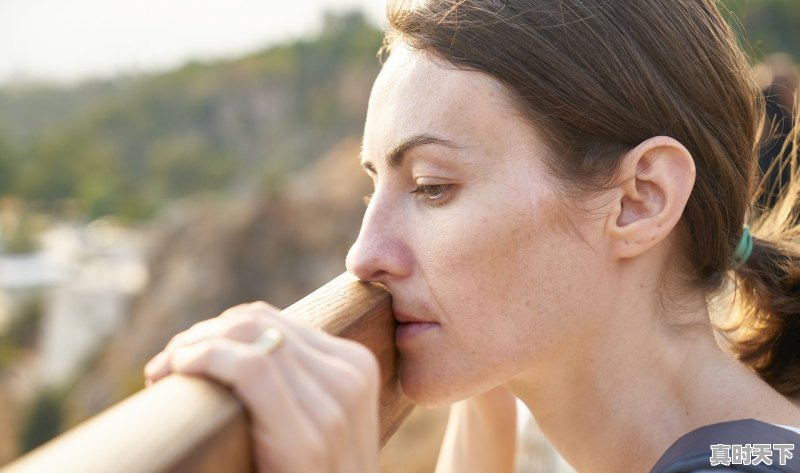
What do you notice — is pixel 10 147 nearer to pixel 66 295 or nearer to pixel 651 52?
pixel 66 295

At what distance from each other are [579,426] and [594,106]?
64 cm

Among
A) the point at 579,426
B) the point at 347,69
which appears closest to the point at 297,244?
the point at 579,426

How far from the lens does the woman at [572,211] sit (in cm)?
130

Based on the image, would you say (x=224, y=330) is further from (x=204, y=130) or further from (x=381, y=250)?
(x=204, y=130)

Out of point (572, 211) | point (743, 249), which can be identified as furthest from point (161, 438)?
point (743, 249)

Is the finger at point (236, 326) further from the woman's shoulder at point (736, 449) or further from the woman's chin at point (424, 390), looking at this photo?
the woman's shoulder at point (736, 449)

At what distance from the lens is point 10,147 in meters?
65.5

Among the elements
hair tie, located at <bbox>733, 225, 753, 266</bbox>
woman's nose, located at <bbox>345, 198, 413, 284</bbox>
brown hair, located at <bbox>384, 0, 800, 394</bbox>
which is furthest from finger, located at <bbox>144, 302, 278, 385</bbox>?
hair tie, located at <bbox>733, 225, 753, 266</bbox>

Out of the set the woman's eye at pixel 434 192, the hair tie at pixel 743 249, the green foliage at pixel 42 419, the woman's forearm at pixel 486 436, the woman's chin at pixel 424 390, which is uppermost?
the woman's eye at pixel 434 192

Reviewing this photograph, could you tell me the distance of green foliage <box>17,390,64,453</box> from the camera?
1125 inches

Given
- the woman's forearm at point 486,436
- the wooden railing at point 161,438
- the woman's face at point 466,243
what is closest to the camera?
the wooden railing at point 161,438

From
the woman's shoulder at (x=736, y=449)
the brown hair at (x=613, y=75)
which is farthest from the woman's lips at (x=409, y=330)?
the woman's shoulder at (x=736, y=449)

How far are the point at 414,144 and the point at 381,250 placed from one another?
187 mm

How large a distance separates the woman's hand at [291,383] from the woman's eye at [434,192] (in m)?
0.51
